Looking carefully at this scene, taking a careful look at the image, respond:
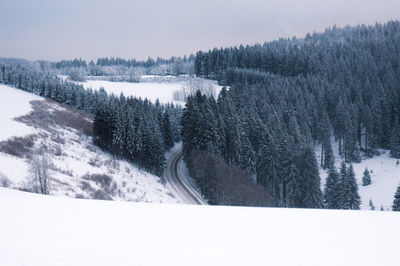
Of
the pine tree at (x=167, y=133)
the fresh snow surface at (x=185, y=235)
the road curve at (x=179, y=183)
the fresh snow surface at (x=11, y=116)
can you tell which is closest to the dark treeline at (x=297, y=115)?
the road curve at (x=179, y=183)

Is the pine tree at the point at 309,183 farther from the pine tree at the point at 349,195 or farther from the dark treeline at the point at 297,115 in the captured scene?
the pine tree at the point at 349,195

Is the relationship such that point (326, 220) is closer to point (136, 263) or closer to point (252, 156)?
point (136, 263)

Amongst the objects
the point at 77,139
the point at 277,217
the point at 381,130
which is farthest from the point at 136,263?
the point at 381,130

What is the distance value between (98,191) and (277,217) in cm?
1687

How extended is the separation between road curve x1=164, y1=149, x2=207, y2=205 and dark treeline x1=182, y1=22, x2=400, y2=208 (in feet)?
12.2

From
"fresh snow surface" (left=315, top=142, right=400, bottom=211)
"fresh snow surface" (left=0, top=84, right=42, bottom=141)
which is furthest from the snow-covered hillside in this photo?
"fresh snow surface" (left=315, top=142, right=400, bottom=211)

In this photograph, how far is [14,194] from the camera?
1063 centimetres

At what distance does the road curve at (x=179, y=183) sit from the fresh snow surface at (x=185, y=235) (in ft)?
76.6

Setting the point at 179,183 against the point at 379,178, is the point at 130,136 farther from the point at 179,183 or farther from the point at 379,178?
the point at 379,178

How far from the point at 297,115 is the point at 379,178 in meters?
21.3

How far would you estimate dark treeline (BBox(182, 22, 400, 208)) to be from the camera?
41.0 m

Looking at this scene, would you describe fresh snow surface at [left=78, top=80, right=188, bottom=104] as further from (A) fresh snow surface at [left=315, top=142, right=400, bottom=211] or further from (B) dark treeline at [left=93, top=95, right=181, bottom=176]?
(A) fresh snow surface at [left=315, top=142, right=400, bottom=211]

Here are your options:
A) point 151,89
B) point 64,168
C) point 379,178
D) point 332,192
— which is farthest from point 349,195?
point 151,89

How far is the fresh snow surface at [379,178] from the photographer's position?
42.0m
